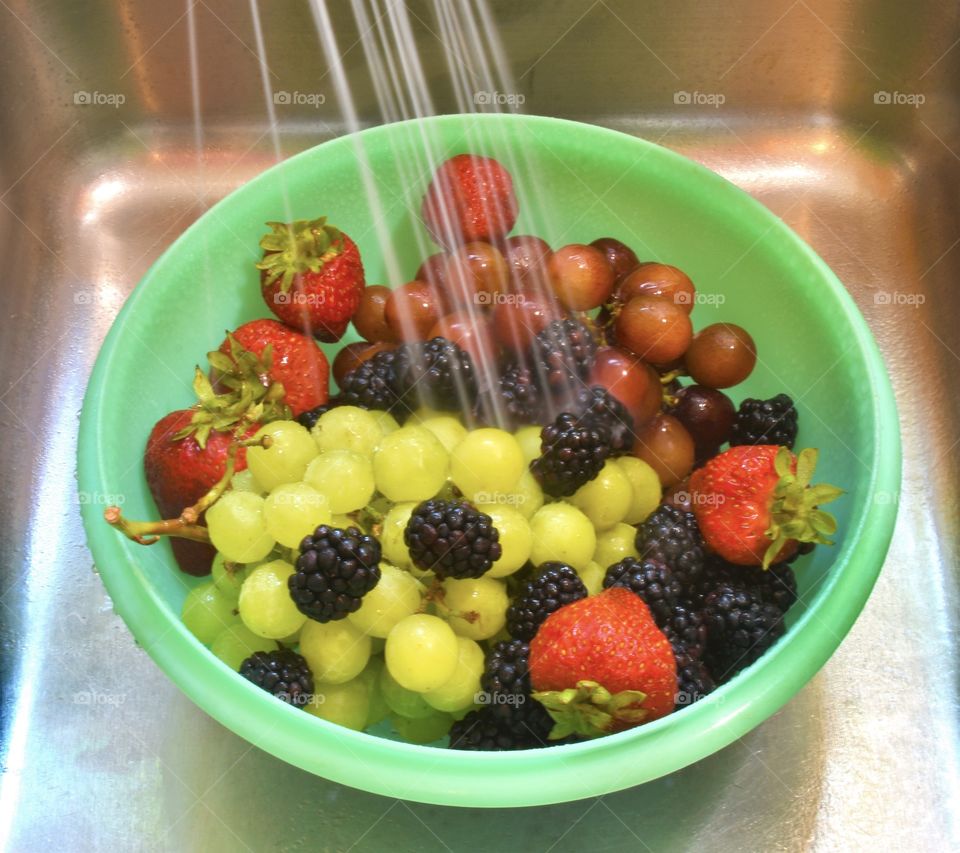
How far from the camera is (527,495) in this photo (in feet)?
2.38

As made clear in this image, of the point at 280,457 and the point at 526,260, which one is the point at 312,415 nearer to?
the point at 280,457

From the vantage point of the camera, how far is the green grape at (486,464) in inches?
26.8

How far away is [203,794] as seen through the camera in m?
0.77

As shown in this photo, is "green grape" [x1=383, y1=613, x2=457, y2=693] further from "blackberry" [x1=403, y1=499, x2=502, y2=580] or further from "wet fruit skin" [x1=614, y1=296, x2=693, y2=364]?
"wet fruit skin" [x1=614, y1=296, x2=693, y2=364]

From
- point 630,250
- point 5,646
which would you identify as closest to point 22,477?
point 5,646

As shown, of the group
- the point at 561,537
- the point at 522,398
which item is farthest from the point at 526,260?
the point at 561,537

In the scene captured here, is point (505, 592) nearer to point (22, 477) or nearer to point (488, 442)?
point (488, 442)

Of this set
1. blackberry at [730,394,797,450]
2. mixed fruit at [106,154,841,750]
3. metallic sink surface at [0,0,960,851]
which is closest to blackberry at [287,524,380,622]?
mixed fruit at [106,154,841,750]

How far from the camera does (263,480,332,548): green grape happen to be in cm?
64

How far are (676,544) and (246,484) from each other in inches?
12.0

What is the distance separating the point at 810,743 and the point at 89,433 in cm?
59

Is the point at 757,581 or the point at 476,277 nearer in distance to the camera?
the point at 757,581

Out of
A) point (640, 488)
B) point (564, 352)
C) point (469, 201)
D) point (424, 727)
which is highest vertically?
point (469, 201)

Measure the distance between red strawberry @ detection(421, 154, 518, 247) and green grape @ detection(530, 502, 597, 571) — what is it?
271 millimetres
